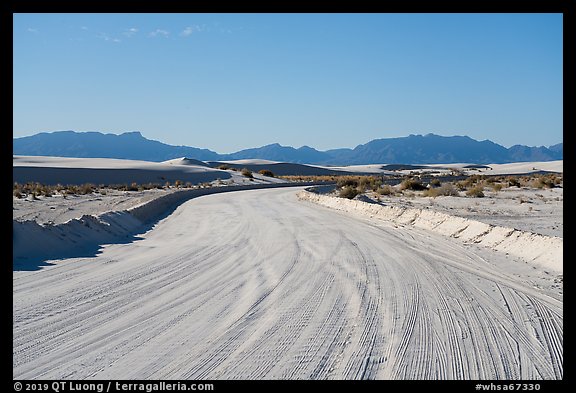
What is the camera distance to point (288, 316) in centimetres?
875

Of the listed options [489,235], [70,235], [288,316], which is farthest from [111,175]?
[288,316]

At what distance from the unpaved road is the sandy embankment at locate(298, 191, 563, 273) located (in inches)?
25.0

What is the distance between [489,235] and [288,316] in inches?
428

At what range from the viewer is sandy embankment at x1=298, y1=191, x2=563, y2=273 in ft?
45.8

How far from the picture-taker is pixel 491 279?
1178 centimetres

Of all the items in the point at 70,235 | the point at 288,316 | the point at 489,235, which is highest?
the point at 70,235

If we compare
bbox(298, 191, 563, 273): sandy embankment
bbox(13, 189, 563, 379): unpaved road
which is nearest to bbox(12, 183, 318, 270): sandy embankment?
bbox(13, 189, 563, 379): unpaved road

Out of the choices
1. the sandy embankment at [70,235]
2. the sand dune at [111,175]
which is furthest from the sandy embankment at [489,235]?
the sand dune at [111,175]

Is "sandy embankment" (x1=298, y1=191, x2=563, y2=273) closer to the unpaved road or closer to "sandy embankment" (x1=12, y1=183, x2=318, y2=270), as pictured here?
the unpaved road

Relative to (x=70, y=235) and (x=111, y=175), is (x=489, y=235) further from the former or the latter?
(x=111, y=175)

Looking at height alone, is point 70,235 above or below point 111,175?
above

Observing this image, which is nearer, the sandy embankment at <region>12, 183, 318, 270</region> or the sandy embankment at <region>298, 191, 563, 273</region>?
the sandy embankment at <region>298, 191, 563, 273</region>
